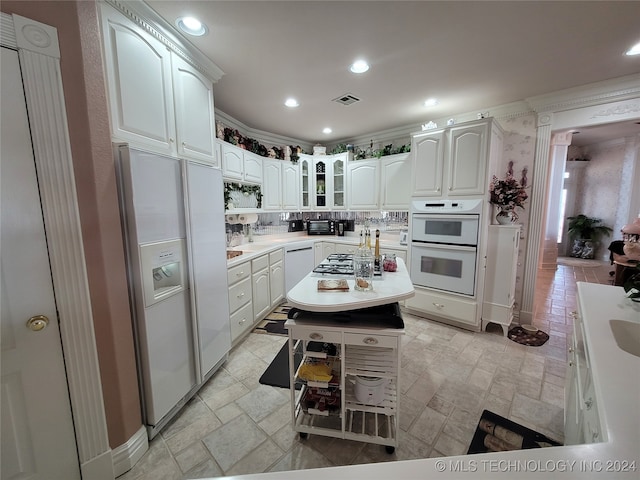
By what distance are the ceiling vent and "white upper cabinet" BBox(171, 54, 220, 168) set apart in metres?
1.28

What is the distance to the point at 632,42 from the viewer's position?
183 cm

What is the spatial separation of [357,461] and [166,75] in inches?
108

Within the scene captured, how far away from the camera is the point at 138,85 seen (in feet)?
5.04

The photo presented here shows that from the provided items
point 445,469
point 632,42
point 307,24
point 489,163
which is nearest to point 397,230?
point 489,163

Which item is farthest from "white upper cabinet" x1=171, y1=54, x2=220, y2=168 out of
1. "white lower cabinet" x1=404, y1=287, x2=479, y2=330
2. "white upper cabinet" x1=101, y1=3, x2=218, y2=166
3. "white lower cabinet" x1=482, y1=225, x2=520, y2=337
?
"white lower cabinet" x1=482, y1=225, x2=520, y2=337

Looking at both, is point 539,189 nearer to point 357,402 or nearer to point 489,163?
point 489,163

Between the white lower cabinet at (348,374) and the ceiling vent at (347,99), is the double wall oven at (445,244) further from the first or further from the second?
the white lower cabinet at (348,374)

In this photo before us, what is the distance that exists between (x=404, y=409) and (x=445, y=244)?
5.84 feet

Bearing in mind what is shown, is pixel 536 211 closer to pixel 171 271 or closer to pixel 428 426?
pixel 428 426

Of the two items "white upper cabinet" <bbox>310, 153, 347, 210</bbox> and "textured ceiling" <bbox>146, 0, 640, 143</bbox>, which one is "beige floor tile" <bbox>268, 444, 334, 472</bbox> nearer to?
"textured ceiling" <bbox>146, 0, 640, 143</bbox>

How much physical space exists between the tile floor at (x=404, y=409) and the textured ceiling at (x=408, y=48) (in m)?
2.61

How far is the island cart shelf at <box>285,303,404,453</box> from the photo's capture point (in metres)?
1.38

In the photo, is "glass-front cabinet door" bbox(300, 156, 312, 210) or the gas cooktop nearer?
the gas cooktop

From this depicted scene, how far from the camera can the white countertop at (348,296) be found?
4.31ft
